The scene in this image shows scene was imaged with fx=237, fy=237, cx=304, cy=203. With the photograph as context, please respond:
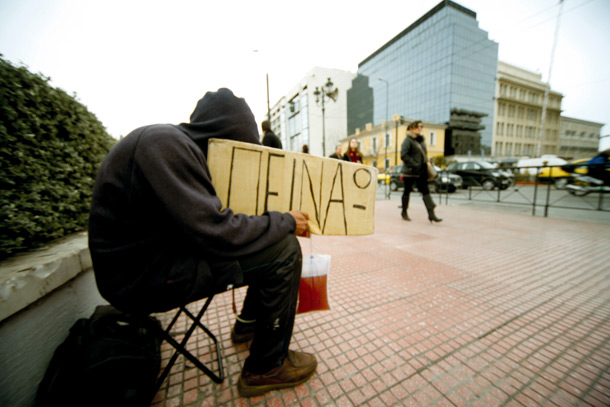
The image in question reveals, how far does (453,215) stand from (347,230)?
19.3 ft

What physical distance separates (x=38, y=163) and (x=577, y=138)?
105 meters

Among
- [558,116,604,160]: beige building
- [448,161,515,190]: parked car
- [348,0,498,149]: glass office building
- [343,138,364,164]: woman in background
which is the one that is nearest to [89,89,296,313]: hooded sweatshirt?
[343,138,364,164]: woman in background

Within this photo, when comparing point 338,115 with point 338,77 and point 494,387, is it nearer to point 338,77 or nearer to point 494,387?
point 338,77

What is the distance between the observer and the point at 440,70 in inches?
1789

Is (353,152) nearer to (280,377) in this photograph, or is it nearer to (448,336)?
(448,336)

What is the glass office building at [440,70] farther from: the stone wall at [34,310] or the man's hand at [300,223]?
the stone wall at [34,310]

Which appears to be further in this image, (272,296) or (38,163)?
(38,163)

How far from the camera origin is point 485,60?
167 feet

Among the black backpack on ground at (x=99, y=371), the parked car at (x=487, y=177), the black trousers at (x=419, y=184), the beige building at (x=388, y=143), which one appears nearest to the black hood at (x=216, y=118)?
the black backpack on ground at (x=99, y=371)

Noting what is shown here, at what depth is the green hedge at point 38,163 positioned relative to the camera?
4.24 feet

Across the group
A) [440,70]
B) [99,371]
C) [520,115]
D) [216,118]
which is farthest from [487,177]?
[520,115]

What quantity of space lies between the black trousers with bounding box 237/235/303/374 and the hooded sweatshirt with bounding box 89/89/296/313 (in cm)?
13

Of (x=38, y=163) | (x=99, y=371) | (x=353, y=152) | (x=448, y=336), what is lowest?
(x=448, y=336)

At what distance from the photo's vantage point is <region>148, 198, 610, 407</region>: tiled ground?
1.29 meters
